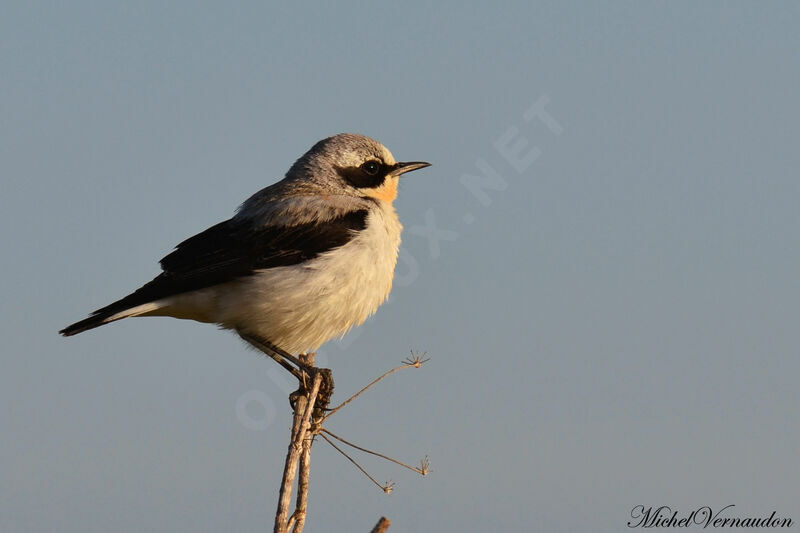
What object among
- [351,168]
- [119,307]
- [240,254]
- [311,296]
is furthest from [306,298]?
[351,168]

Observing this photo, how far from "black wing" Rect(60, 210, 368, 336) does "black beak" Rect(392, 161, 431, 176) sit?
1.34m

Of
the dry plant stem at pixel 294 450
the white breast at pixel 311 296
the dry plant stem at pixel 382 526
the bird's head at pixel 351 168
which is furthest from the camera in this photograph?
the bird's head at pixel 351 168

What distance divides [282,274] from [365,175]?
1.92 meters

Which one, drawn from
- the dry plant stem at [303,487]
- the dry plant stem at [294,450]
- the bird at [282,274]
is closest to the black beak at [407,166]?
the bird at [282,274]

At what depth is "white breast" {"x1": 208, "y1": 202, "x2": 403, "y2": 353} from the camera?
27.6 feet

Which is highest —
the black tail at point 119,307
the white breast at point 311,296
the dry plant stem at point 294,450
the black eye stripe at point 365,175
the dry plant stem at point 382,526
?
the black tail at point 119,307

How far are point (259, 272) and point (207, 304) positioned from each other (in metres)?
0.58

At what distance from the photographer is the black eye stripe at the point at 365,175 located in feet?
32.4

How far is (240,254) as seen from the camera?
8719 millimetres

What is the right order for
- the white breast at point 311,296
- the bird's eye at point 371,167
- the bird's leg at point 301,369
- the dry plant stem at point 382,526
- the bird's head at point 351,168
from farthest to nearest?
the bird's eye at point 371,167, the bird's head at point 351,168, the white breast at point 311,296, the bird's leg at point 301,369, the dry plant stem at point 382,526

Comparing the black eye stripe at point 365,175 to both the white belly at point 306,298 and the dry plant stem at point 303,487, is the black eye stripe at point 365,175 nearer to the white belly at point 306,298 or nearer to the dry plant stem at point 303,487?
the white belly at point 306,298

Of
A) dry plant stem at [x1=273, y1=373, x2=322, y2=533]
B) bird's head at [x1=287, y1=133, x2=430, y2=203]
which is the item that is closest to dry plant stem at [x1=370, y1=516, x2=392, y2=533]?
dry plant stem at [x1=273, y1=373, x2=322, y2=533]

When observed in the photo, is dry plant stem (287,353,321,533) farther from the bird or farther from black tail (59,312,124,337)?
black tail (59,312,124,337)

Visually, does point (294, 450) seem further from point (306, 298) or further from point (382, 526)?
point (306, 298)
